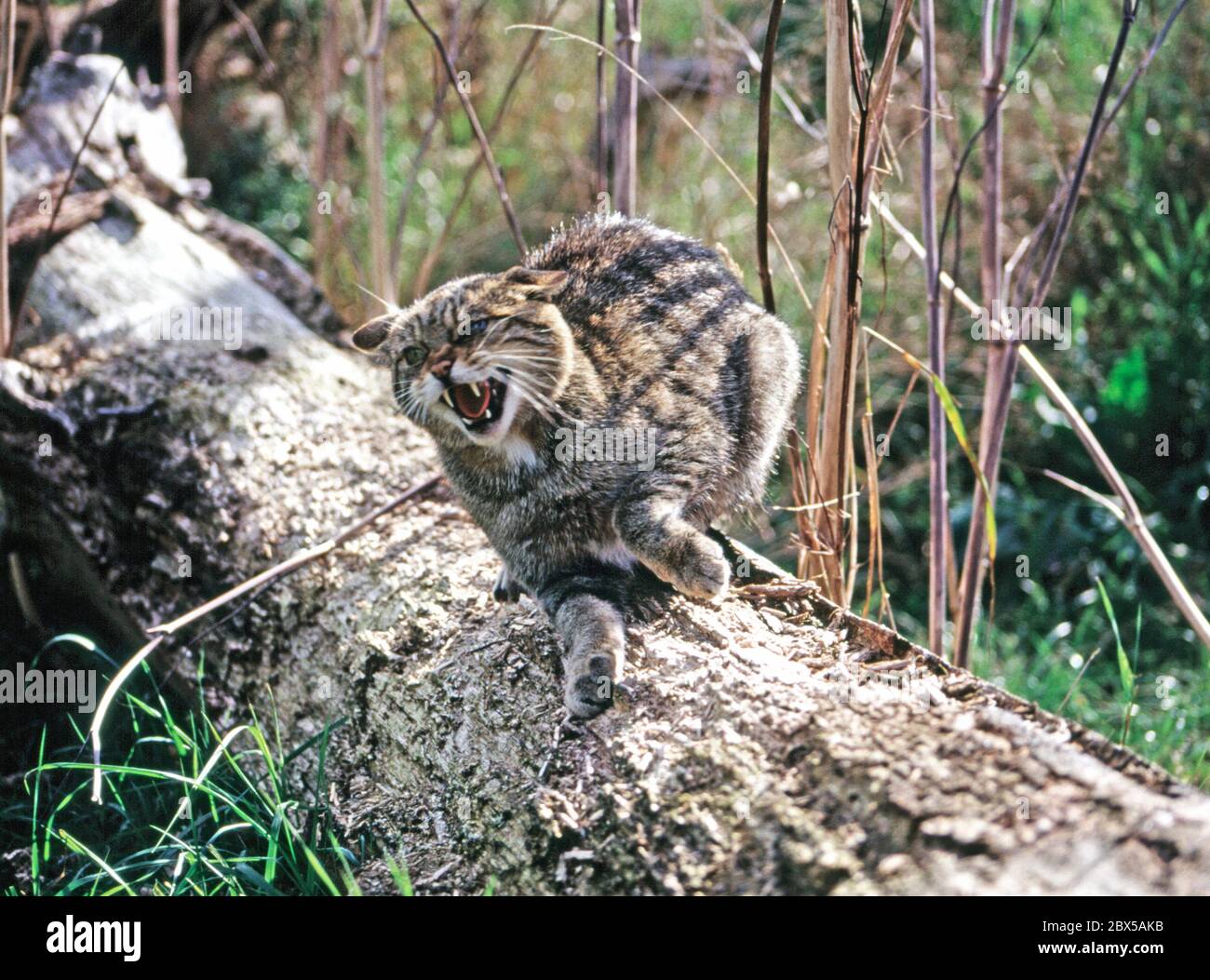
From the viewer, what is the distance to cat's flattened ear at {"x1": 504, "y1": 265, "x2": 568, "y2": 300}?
91.1 inches

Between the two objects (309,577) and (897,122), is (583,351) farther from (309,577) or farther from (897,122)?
(897,122)

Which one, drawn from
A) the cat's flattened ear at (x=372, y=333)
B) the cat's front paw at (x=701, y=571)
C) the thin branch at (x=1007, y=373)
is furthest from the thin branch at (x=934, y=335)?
the cat's flattened ear at (x=372, y=333)

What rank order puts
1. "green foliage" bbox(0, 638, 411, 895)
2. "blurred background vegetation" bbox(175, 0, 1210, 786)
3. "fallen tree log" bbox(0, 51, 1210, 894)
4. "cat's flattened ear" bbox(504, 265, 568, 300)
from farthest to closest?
"blurred background vegetation" bbox(175, 0, 1210, 786) < "cat's flattened ear" bbox(504, 265, 568, 300) < "green foliage" bbox(0, 638, 411, 895) < "fallen tree log" bbox(0, 51, 1210, 894)

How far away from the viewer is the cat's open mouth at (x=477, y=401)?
7.27ft

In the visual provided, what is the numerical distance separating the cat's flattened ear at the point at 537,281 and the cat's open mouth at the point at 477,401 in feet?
0.72

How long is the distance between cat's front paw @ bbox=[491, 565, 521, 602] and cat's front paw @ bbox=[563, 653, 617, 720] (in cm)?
45

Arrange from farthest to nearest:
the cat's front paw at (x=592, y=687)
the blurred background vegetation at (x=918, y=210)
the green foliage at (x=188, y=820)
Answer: the blurred background vegetation at (x=918, y=210) → the green foliage at (x=188, y=820) → the cat's front paw at (x=592, y=687)

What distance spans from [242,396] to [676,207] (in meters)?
2.66

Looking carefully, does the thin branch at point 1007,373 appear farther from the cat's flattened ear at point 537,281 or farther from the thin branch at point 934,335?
the cat's flattened ear at point 537,281

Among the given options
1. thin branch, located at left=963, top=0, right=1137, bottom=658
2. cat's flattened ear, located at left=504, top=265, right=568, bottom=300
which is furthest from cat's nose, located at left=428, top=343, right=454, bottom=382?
thin branch, located at left=963, top=0, right=1137, bottom=658

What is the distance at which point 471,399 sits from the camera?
2.25 metres

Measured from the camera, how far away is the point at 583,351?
2.41 meters

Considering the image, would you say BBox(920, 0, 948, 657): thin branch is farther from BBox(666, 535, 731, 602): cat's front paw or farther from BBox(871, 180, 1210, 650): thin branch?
BBox(666, 535, 731, 602): cat's front paw

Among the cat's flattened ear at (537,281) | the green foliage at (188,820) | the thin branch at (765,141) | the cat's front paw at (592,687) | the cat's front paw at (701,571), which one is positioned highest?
the thin branch at (765,141)
